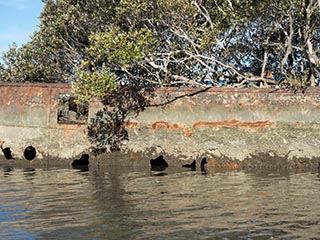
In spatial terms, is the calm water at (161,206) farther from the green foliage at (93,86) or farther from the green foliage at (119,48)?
the green foliage at (119,48)

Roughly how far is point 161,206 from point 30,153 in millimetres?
9144

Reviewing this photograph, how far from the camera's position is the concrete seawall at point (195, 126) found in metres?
14.7

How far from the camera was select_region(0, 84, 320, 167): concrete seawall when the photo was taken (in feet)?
48.4

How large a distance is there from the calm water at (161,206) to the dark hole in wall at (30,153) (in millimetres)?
2863

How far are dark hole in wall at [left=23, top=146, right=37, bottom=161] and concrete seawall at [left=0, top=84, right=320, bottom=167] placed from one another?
184mm

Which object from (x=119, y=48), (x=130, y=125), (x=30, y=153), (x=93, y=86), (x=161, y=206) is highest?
(x=119, y=48)

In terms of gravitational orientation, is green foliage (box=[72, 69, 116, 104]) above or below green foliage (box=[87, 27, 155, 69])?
below

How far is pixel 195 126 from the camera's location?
15.5m

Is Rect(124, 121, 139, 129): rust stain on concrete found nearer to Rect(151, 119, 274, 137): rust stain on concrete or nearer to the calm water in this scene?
Rect(151, 119, 274, 137): rust stain on concrete

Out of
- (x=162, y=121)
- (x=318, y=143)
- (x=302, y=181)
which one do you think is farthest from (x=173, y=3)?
(x=302, y=181)

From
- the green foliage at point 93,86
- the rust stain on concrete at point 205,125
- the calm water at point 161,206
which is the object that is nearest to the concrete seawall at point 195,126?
the rust stain on concrete at point 205,125

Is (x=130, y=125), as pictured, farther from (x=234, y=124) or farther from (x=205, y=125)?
(x=234, y=124)

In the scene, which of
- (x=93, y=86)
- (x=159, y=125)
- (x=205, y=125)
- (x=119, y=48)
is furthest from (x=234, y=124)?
(x=93, y=86)

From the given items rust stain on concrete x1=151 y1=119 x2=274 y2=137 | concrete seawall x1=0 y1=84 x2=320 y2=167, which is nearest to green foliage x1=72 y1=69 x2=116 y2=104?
concrete seawall x1=0 y1=84 x2=320 y2=167
